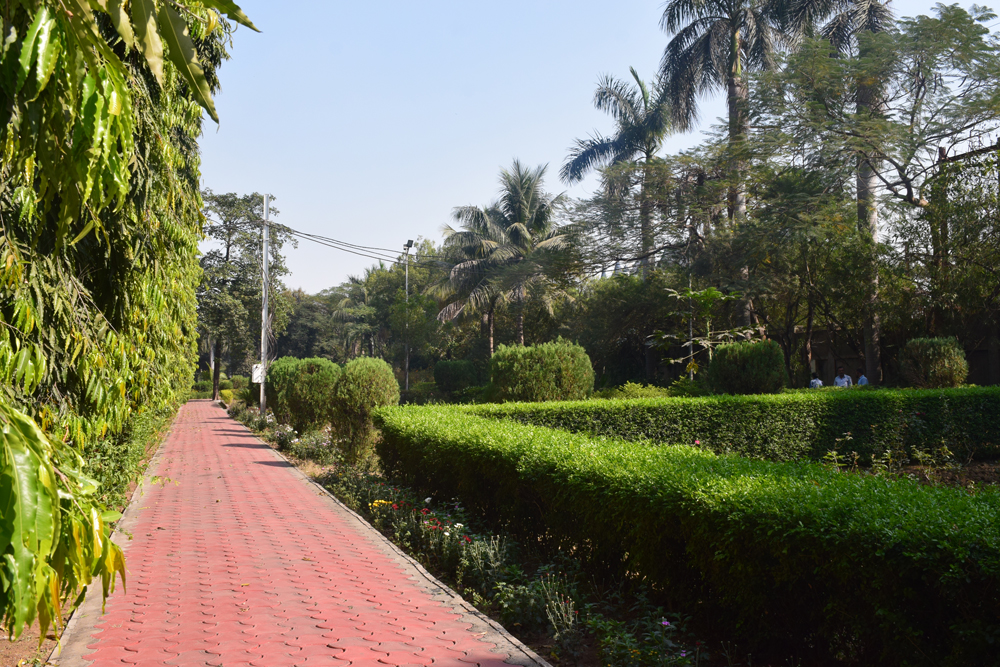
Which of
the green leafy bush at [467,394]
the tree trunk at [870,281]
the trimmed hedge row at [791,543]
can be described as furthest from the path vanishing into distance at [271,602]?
the green leafy bush at [467,394]

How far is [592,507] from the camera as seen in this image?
5.18 m

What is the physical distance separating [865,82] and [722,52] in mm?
7815

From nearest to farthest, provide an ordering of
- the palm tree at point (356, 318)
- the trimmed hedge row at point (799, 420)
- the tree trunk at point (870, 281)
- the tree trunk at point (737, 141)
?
the trimmed hedge row at point (799, 420), the tree trunk at point (870, 281), the tree trunk at point (737, 141), the palm tree at point (356, 318)

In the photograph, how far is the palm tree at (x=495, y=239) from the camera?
133 feet

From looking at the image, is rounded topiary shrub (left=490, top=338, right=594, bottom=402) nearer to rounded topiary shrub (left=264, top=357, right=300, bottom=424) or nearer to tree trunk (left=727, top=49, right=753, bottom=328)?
rounded topiary shrub (left=264, top=357, right=300, bottom=424)

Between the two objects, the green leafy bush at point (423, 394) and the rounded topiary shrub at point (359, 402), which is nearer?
the rounded topiary shrub at point (359, 402)

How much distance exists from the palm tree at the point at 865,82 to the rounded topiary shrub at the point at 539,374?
12.0m

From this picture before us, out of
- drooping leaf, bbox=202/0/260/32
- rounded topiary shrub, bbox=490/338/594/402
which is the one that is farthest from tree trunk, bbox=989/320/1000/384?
drooping leaf, bbox=202/0/260/32

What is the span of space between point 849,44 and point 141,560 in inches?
1255

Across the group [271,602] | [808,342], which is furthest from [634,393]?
[271,602]

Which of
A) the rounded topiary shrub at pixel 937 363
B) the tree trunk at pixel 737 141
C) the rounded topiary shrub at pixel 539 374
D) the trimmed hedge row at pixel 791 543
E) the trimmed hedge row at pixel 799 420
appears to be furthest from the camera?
the tree trunk at pixel 737 141

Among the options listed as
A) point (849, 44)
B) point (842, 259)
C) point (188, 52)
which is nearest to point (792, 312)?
point (842, 259)

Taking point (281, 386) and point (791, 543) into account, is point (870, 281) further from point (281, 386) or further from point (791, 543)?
point (791, 543)

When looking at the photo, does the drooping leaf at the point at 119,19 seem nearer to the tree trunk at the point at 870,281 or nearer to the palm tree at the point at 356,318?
the tree trunk at the point at 870,281
